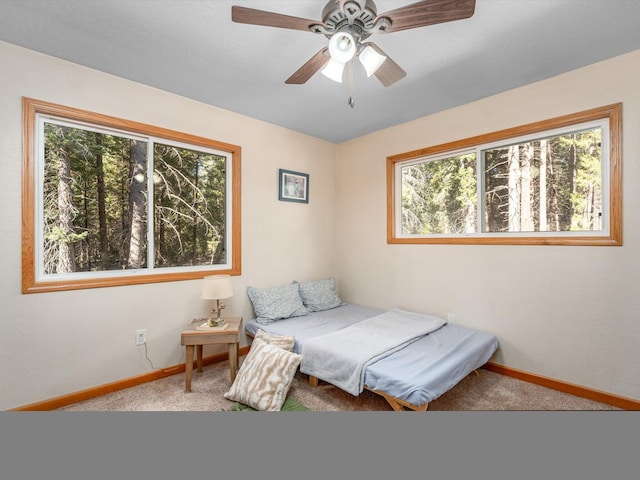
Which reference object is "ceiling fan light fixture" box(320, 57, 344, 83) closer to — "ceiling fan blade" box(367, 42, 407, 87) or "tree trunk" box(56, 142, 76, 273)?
"ceiling fan blade" box(367, 42, 407, 87)

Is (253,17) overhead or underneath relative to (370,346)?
overhead

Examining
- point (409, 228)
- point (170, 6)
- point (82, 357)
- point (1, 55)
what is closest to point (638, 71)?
point (409, 228)

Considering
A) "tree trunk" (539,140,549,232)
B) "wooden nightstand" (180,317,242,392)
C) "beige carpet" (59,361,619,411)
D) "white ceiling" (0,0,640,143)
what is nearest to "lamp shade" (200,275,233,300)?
"wooden nightstand" (180,317,242,392)

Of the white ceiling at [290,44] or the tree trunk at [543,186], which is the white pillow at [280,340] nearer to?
the white ceiling at [290,44]

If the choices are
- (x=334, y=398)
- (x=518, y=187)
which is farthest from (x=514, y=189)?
(x=334, y=398)

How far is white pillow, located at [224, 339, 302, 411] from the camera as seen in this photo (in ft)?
6.49

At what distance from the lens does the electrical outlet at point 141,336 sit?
2387 millimetres

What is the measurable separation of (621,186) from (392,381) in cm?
207

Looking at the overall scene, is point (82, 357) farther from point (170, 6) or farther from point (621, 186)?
point (621, 186)

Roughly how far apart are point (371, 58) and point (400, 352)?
1.92 metres

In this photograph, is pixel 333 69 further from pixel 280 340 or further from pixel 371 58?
pixel 280 340

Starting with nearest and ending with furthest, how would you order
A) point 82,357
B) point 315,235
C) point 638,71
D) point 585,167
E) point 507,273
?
point 638,71 → point 82,357 → point 585,167 → point 507,273 → point 315,235

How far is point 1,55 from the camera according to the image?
1.89m

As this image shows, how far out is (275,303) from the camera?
303 cm
